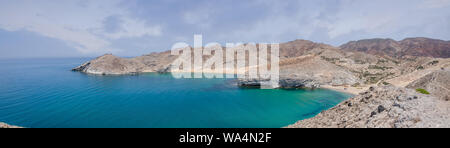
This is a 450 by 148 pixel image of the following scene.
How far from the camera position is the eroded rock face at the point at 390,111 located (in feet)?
24.6

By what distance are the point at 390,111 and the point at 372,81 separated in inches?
1569

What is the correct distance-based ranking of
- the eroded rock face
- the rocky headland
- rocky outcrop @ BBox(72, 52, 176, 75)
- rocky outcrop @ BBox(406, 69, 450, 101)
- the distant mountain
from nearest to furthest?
the eroded rock face
the rocky headland
rocky outcrop @ BBox(406, 69, 450, 101)
rocky outcrop @ BBox(72, 52, 176, 75)
the distant mountain

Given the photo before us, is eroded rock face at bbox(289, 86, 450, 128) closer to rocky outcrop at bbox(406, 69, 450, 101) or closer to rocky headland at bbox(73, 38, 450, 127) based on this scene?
rocky headland at bbox(73, 38, 450, 127)

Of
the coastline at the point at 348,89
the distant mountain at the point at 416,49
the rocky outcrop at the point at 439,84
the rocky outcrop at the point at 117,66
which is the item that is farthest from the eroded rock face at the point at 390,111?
the distant mountain at the point at 416,49

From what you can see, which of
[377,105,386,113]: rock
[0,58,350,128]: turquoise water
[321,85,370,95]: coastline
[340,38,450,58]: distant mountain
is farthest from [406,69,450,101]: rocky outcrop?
[340,38,450,58]: distant mountain

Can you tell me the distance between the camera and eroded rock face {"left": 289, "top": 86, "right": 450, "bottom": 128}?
748 centimetres

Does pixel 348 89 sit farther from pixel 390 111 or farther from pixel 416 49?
pixel 416 49

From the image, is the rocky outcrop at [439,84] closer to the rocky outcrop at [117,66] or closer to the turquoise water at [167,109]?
the turquoise water at [167,109]

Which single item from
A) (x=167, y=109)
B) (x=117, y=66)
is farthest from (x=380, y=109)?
(x=117, y=66)

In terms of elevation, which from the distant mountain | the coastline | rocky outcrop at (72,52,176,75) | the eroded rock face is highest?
the distant mountain

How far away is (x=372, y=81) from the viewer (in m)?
39.3

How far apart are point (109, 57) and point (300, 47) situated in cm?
11746

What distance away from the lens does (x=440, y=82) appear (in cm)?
1555
